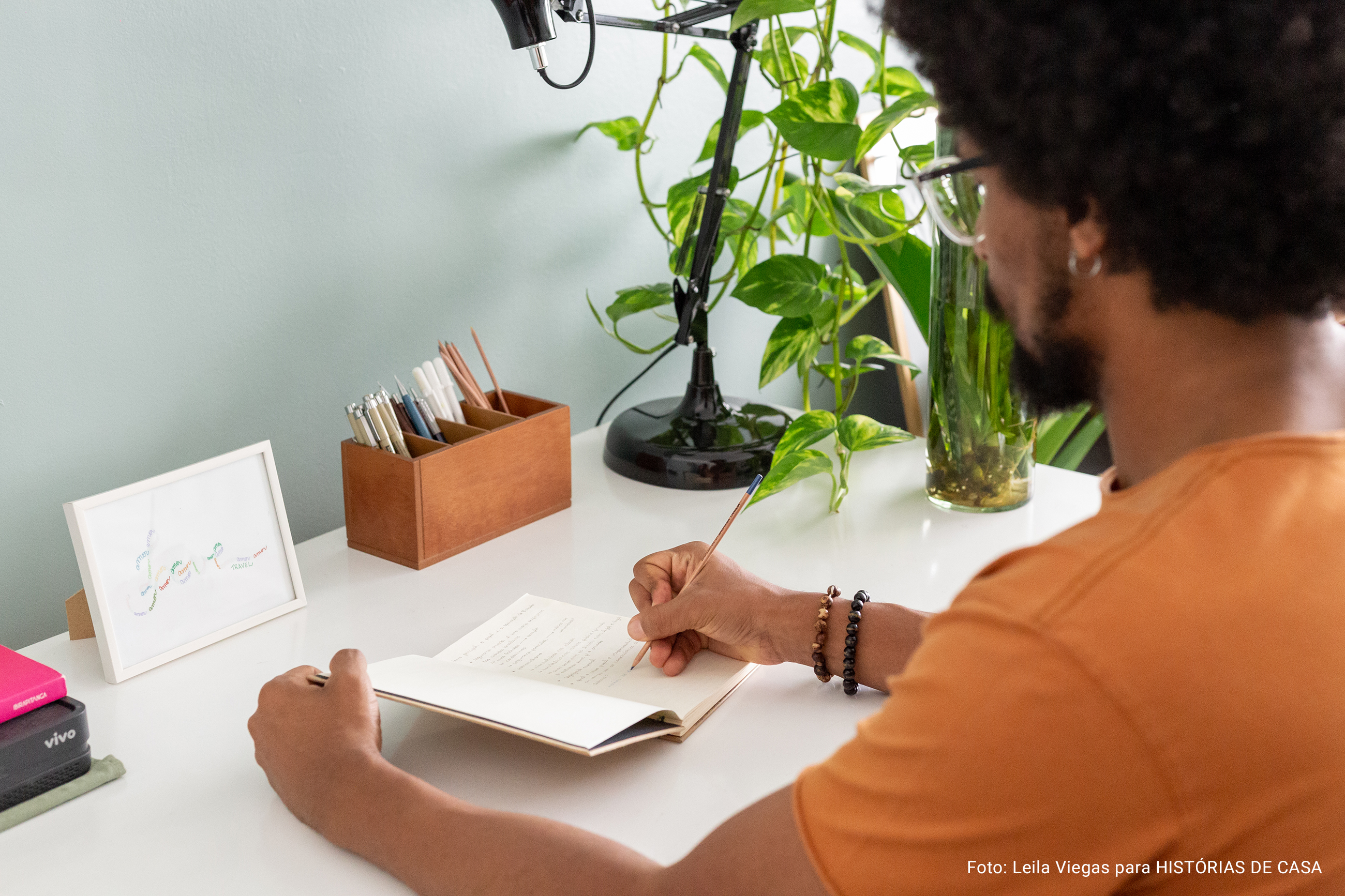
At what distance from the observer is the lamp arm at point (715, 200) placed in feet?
4.33

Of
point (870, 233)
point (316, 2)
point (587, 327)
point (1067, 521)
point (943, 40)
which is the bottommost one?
point (1067, 521)

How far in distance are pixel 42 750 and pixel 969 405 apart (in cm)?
97

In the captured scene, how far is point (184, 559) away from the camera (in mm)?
998

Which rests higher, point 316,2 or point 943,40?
point 316,2

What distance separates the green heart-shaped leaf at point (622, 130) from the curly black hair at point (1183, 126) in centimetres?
96

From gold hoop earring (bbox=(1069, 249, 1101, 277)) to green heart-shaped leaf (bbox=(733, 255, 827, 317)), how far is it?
2.36 ft

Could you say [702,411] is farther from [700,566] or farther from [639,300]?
[700,566]

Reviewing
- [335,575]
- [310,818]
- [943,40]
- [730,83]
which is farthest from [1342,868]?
[730,83]

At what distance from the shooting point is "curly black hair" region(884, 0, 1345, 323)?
52 centimetres

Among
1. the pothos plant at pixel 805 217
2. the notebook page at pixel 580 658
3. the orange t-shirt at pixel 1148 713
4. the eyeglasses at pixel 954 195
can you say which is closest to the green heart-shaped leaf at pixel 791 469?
the pothos plant at pixel 805 217

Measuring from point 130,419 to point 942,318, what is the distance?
2.89ft

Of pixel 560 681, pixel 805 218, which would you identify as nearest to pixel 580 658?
pixel 560 681

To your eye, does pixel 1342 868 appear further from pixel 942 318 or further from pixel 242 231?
pixel 242 231

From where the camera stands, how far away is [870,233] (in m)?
1.36
